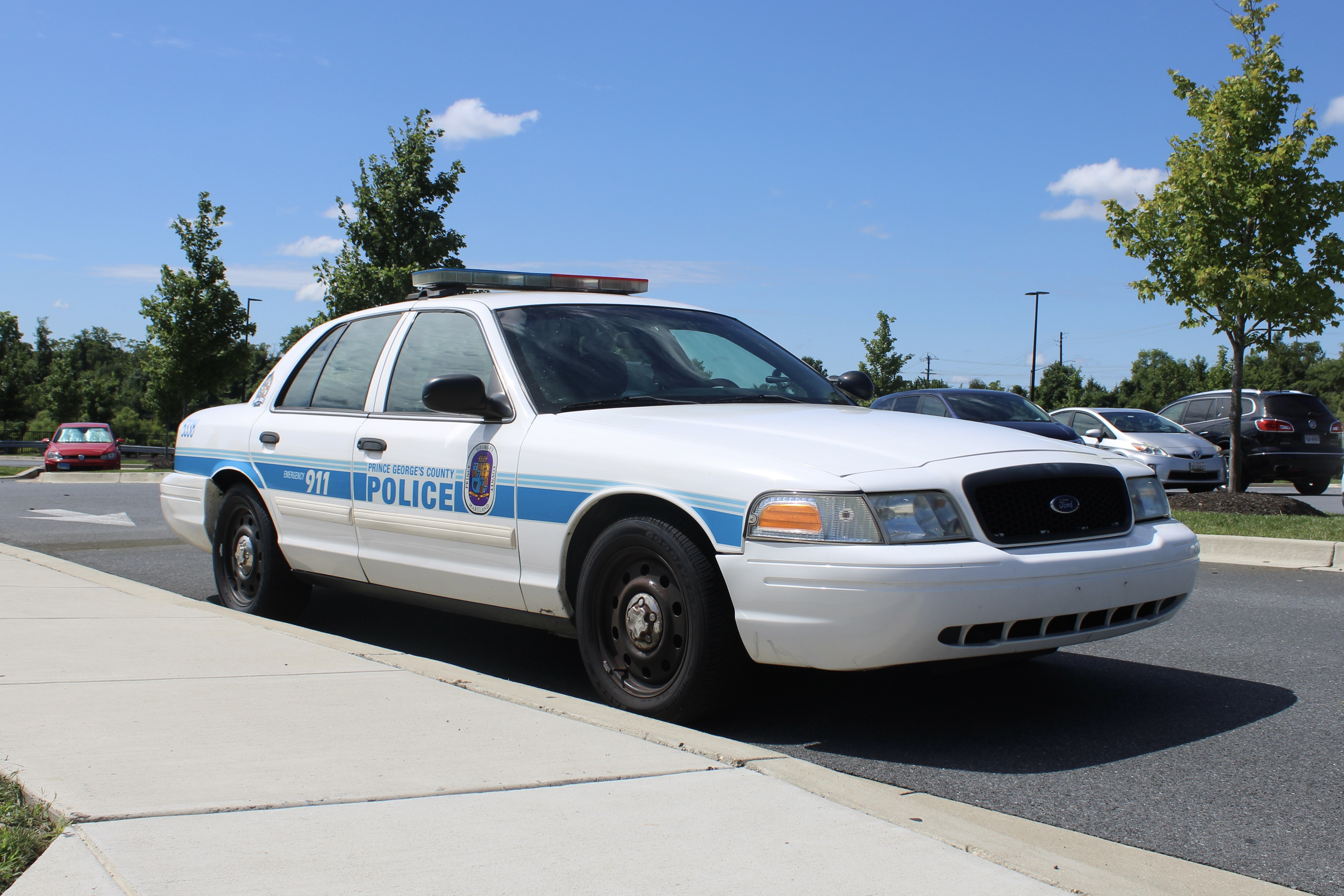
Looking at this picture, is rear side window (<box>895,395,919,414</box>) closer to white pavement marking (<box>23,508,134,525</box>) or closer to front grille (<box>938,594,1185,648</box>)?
white pavement marking (<box>23,508,134,525</box>)

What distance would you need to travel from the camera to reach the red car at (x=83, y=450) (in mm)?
30109

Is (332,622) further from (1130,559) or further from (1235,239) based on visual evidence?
(1235,239)

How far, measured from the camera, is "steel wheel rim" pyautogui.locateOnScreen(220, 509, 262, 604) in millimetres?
6066

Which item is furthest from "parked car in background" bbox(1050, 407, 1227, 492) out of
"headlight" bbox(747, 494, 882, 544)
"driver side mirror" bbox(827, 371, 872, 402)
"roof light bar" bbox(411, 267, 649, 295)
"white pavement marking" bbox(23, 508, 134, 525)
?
"headlight" bbox(747, 494, 882, 544)

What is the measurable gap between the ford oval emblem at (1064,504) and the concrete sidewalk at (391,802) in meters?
1.34

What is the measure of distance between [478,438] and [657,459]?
→ 1008mm

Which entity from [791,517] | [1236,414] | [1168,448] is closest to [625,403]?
[791,517]

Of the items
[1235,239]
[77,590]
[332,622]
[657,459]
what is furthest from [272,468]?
[1235,239]

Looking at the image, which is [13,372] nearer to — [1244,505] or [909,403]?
[909,403]

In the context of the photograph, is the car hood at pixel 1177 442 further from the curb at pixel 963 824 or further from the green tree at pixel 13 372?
the green tree at pixel 13 372

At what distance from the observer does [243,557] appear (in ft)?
20.4

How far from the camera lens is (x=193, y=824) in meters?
2.62

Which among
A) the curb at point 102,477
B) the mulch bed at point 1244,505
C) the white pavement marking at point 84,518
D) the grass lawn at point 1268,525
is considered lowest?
the curb at point 102,477

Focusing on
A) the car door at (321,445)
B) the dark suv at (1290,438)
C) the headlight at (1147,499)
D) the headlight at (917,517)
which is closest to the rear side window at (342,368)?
the car door at (321,445)
